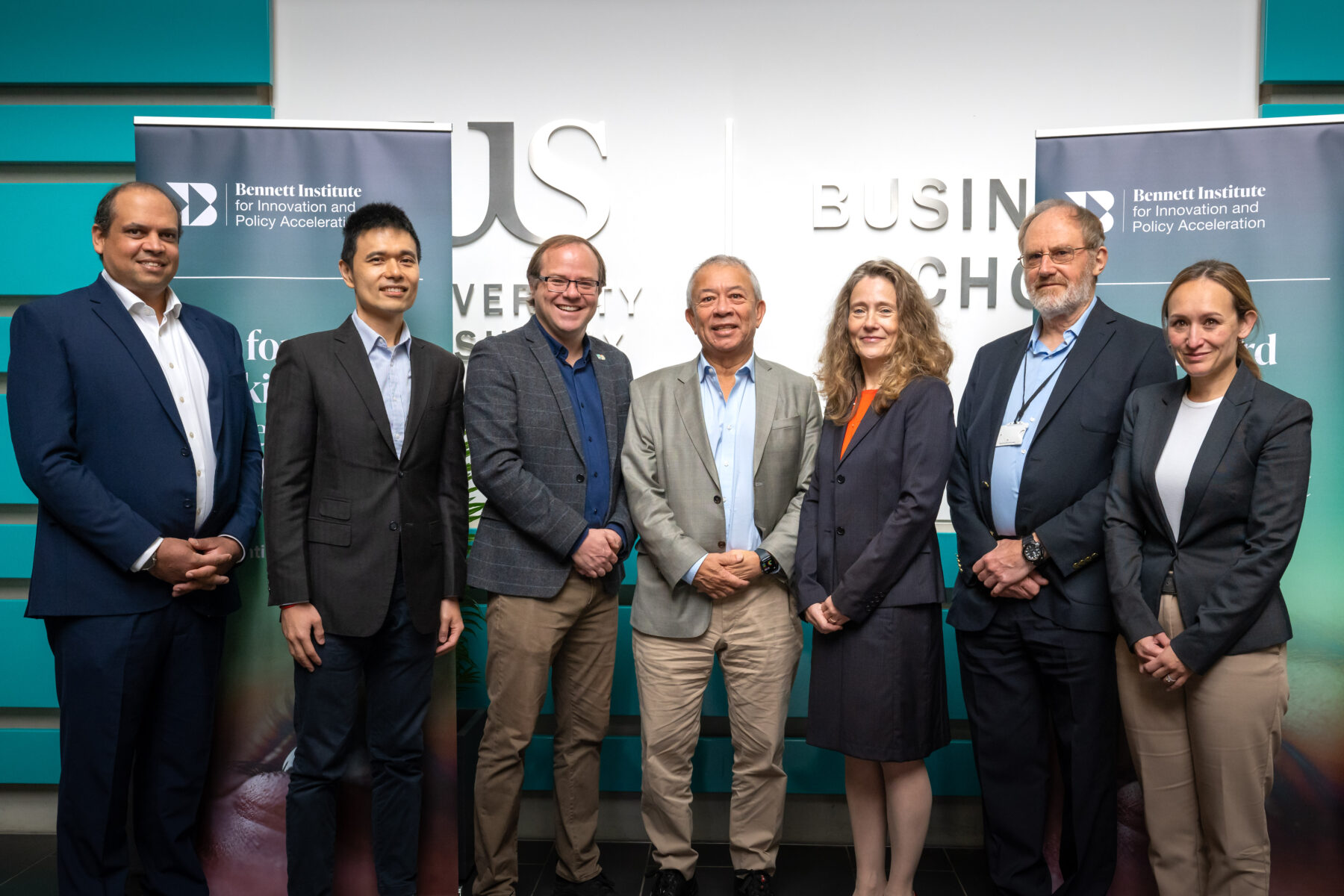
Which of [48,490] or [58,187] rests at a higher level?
[58,187]

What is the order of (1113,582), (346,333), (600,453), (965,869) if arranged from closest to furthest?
(1113,582), (346,333), (600,453), (965,869)

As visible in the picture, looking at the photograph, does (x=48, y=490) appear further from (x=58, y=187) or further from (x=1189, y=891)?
(x=1189, y=891)

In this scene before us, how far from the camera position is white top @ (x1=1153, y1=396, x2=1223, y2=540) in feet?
6.91

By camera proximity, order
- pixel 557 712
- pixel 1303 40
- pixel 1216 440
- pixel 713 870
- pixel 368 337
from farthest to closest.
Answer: pixel 1303 40 → pixel 713 870 → pixel 557 712 → pixel 368 337 → pixel 1216 440

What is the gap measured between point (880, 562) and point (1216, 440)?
856mm

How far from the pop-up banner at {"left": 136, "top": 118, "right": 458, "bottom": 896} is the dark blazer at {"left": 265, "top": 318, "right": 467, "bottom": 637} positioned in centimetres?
41

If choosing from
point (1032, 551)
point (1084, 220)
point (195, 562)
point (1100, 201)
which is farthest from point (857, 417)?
point (195, 562)

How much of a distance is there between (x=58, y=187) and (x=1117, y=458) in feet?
12.8

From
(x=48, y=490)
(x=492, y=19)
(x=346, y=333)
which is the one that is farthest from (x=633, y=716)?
(x=492, y=19)

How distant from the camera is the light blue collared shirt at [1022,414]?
2.38 m

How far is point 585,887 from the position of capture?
2.68m

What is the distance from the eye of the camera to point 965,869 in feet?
9.87

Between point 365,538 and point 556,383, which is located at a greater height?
point 556,383

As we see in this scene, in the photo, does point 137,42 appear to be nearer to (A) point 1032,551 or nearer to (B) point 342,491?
(B) point 342,491
